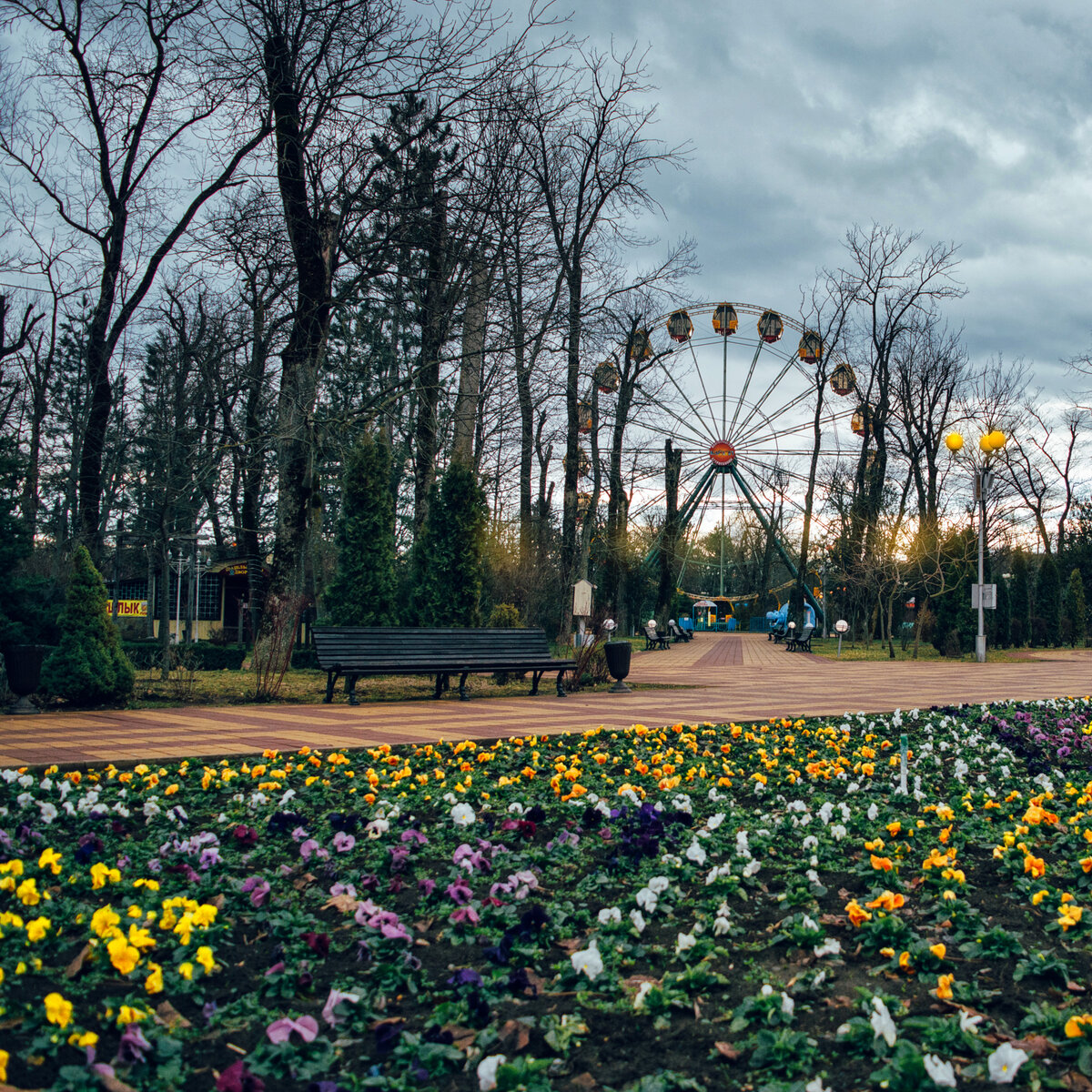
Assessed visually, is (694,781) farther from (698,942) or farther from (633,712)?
(633,712)

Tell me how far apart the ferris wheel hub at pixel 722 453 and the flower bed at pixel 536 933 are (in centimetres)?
2849

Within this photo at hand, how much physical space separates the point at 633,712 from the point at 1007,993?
674 cm

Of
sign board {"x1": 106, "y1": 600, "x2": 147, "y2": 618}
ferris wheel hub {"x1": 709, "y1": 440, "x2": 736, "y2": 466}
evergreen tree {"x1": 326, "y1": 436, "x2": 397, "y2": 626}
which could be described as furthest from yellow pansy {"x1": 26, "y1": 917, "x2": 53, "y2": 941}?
ferris wheel hub {"x1": 709, "y1": 440, "x2": 736, "y2": 466}

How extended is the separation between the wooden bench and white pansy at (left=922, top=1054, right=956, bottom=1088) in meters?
8.25

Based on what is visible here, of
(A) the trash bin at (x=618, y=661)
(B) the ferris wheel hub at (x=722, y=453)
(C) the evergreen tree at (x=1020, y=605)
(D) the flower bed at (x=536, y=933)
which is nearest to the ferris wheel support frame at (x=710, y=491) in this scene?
(B) the ferris wheel hub at (x=722, y=453)

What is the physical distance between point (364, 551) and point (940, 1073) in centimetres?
1591

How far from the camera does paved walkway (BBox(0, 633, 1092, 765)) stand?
662 cm

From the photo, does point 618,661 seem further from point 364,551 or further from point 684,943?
point 684,943

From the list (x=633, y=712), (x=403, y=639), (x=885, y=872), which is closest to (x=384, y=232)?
(x=403, y=639)

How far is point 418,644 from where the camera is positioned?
1098cm

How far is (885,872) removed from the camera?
3.63 m

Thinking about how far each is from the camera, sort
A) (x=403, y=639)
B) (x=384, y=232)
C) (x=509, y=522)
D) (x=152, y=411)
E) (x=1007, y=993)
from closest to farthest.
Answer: (x=1007, y=993) < (x=403, y=639) < (x=384, y=232) < (x=152, y=411) < (x=509, y=522)

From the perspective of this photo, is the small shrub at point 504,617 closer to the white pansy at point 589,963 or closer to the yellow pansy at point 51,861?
the yellow pansy at point 51,861

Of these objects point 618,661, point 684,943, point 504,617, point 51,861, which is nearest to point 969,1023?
point 684,943
